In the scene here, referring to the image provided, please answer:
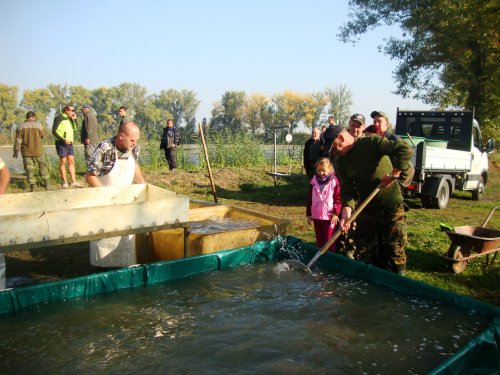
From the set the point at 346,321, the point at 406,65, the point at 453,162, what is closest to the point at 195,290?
the point at 346,321

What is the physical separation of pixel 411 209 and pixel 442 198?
2.69 feet

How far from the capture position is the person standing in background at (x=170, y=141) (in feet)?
45.9

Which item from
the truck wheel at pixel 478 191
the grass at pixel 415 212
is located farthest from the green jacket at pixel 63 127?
the truck wheel at pixel 478 191

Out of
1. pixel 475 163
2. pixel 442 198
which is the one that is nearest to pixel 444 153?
pixel 442 198

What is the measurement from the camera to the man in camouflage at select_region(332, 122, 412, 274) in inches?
168

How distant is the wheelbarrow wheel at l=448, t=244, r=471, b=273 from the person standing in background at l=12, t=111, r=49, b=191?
30.8ft

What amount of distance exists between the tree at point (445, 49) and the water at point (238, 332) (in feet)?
49.0

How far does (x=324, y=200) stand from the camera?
504cm

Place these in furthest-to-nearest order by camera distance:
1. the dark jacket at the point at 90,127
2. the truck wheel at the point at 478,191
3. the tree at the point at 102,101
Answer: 1. the tree at the point at 102,101
2. the truck wheel at the point at 478,191
3. the dark jacket at the point at 90,127

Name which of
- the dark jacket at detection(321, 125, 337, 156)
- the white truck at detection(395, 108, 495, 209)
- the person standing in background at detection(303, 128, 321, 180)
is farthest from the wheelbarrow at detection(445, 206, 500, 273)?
the white truck at detection(395, 108, 495, 209)

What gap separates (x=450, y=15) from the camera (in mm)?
18891

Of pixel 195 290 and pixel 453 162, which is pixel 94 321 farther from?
pixel 453 162

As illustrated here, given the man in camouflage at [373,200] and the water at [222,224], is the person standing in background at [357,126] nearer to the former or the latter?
the man in camouflage at [373,200]

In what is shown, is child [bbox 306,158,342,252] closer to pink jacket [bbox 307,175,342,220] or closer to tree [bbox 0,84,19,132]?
pink jacket [bbox 307,175,342,220]
